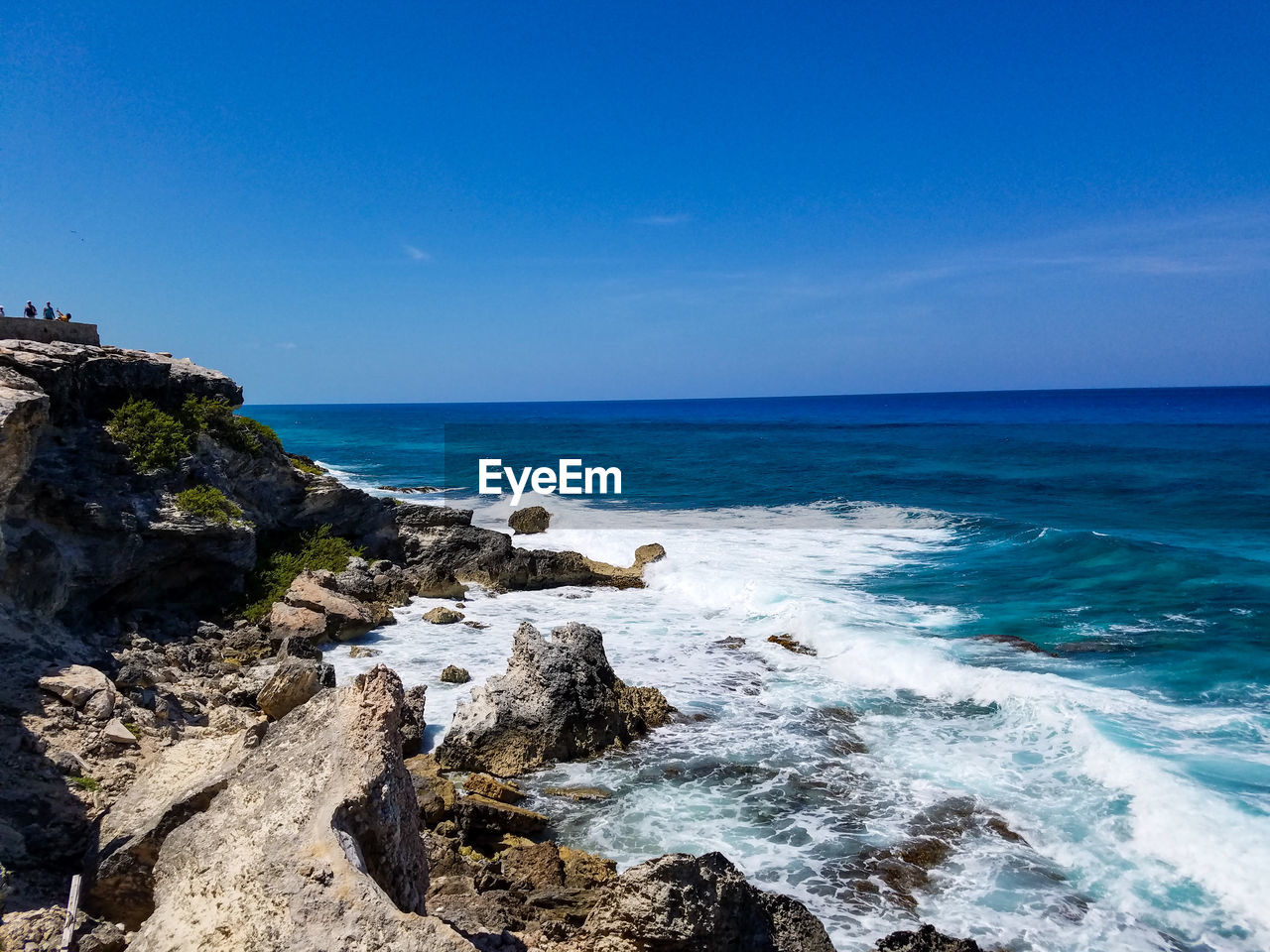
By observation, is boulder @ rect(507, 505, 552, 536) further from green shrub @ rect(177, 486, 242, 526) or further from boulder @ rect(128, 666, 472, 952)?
boulder @ rect(128, 666, 472, 952)

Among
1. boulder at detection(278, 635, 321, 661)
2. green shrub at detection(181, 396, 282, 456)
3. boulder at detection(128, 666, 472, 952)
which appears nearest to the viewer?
boulder at detection(128, 666, 472, 952)

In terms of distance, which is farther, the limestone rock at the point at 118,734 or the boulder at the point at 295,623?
the boulder at the point at 295,623

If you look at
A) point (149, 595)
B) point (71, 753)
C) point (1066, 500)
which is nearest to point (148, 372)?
point (149, 595)

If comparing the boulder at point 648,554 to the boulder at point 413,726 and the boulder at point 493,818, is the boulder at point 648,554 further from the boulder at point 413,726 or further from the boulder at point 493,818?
the boulder at point 493,818

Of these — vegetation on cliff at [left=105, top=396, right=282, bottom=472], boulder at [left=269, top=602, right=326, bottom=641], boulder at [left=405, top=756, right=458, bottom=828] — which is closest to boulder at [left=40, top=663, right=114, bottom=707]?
boulder at [left=405, top=756, right=458, bottom=828]

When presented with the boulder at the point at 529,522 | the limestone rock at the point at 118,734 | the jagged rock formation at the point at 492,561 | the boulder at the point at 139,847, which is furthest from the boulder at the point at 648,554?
the boulder at the point at 139,847

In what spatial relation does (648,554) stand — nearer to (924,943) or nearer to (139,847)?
(924,943)
